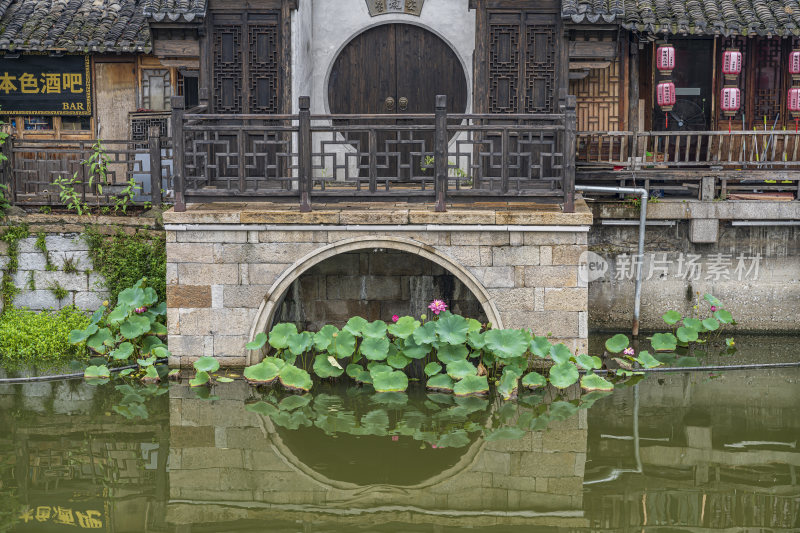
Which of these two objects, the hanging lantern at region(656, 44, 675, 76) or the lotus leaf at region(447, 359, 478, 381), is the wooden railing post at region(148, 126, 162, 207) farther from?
the hanging lantern at region(656, 44, 675, 76)

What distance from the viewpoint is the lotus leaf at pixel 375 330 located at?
12477mm

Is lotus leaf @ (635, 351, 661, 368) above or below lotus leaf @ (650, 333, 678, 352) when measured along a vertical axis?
below

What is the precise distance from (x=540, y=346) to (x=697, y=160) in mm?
4297

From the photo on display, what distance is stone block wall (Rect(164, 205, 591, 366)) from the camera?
12.4 meters

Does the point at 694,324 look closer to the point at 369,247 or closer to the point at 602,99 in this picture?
the point at 602,99

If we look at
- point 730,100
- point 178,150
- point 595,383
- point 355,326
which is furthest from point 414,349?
point 730,100

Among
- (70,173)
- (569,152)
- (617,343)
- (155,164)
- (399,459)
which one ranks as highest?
(569,152)

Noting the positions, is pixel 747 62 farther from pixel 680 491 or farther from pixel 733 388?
pixel 680 491

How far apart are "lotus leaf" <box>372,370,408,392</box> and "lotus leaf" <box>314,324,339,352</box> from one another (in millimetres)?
726

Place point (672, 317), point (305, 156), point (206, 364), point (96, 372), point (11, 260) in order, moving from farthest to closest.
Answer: point (672, 317)
point (11, 260)
point (96, 372)
point (305, 156)
point (206, 364)

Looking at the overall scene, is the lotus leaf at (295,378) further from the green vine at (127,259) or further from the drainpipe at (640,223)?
the drainpipe at (640,223)

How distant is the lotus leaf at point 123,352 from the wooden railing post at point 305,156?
2915mm

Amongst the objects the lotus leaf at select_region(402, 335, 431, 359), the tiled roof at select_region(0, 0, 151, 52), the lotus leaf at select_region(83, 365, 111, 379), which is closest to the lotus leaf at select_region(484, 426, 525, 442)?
the lotus leaf at select_region(402, 335, 431, 359)

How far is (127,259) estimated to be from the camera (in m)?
14.0
